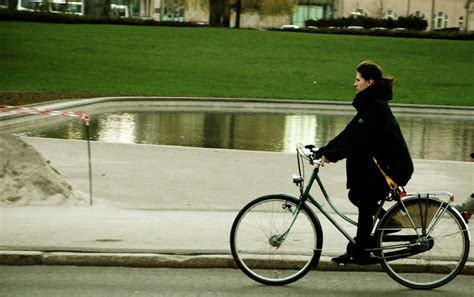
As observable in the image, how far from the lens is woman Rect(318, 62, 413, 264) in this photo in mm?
7012

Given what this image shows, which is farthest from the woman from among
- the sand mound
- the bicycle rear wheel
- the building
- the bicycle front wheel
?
the building

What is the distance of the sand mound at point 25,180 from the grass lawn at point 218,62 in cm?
1764

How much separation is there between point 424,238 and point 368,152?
82 cm

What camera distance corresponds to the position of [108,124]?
20.7 m

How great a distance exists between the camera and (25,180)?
9.97 m

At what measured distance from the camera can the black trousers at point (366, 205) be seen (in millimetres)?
7043

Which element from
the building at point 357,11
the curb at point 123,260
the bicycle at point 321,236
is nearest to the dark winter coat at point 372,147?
the bicycle at point 321,236

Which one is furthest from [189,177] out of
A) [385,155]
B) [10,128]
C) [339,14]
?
[339,14]

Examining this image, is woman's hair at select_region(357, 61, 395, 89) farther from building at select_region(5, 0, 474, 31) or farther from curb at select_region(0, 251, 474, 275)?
building at select_region(5, 0, 474, 31)

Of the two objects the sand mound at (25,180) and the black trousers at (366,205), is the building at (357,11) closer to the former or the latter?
the sand mound at (25,180)

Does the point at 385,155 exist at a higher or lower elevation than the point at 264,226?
higher

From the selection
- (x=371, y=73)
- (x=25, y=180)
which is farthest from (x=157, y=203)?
(x=371, y=73)

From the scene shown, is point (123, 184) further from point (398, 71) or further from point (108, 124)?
point (398, 71)

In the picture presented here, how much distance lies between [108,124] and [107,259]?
518 inches
